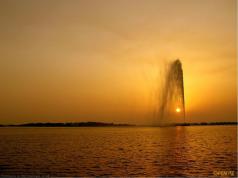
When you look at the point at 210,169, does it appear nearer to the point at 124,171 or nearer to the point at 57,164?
the point at 124,171

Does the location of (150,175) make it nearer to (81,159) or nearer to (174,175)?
(174,175)

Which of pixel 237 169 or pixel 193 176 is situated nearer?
pixel 193 176

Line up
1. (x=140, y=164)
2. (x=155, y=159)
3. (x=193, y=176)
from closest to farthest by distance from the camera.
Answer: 1. (x=193, y=176)
2. (x=140, y=164)
3. (x=155, y=159)

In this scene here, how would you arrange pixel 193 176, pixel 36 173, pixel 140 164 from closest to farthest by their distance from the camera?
1. pixel 193 176
2. pixel 36 173
3. pixel 140 164

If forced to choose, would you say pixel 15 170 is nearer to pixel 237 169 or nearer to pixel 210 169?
pixel 210 169

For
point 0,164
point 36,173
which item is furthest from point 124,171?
point 0,164

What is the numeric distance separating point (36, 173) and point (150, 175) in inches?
333

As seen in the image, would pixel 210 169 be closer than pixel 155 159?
Yes

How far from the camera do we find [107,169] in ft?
83.3

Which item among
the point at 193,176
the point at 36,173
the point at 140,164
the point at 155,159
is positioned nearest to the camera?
the point at 193,176

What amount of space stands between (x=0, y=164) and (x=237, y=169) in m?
19.9

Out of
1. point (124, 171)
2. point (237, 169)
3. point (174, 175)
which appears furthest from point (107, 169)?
point (237, 169)

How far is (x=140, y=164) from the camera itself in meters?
27.8

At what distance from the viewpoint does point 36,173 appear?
24000 mm
